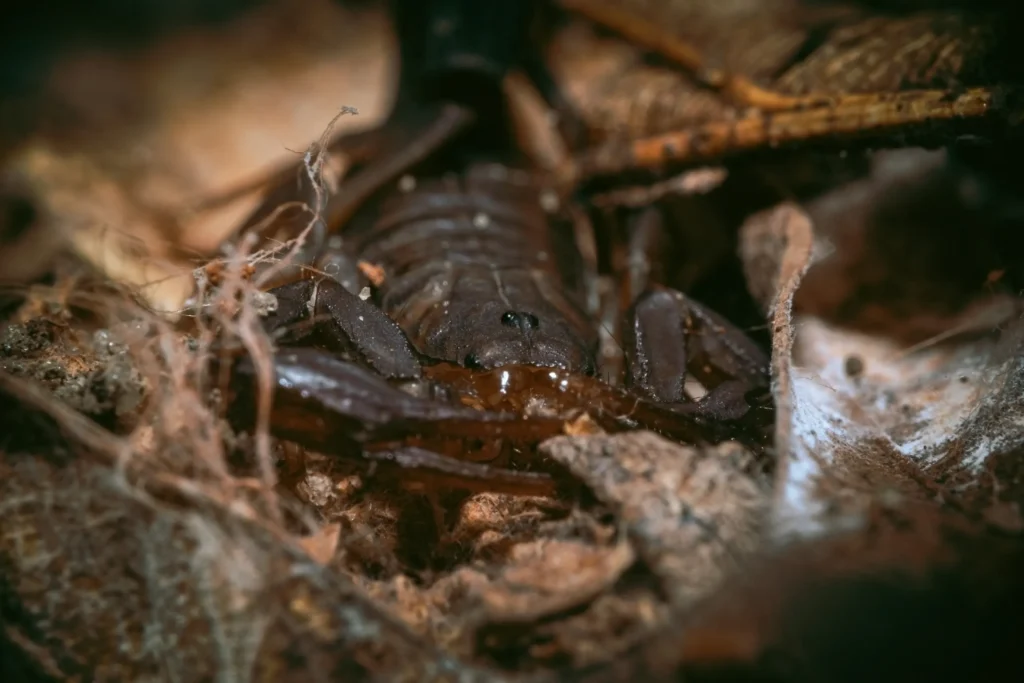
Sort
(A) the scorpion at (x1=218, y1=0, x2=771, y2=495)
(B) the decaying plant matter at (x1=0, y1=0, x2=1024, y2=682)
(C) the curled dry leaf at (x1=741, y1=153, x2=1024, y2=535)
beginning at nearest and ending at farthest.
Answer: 1. (B) the decaying plant matter at (x1=0, y1=0, x2=1024, y2=682)
2. (C) the curled dry leaf at (x1=741, y1=153, x2=1024, y2=535)
3. (A) the scorpion at (x1=218, y1=0, x2=771, y2=495)

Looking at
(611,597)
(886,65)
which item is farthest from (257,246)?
(886,65)

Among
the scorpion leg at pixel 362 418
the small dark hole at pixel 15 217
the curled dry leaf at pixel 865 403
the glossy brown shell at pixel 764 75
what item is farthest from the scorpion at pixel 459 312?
the small dark hole at pixel 15 217

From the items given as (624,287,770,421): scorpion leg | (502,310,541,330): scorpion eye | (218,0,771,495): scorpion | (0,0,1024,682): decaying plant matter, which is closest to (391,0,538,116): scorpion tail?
(218,0,771,495): scorpion

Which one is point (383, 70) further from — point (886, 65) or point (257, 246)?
point (886, 65)

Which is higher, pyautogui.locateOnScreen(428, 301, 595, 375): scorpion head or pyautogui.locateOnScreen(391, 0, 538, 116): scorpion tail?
pyautogui.locateOnScreen(391, 0, 538, 116): scorpion tail

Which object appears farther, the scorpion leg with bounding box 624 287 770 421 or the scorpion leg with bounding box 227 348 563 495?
the scorpion leg with bounding box 624 287 770 421

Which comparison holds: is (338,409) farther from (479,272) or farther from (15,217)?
(15,217)

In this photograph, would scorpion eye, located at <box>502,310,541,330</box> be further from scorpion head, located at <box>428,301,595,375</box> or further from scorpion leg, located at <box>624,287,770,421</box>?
scorpion leg, located at <box>624,287,770,421</box>
